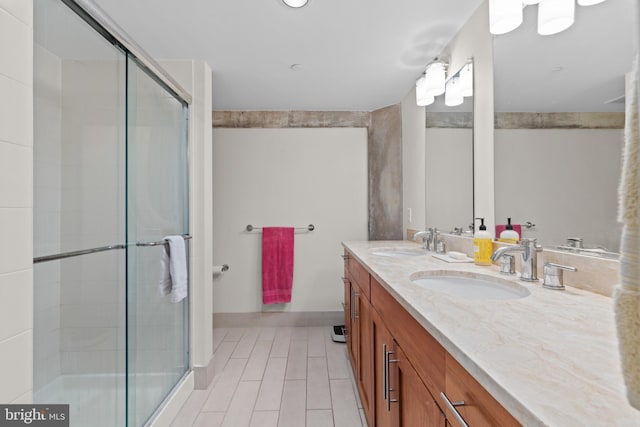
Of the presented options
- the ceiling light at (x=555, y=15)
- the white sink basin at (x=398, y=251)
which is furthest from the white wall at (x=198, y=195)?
the ceiling light at (x=555, y=15)

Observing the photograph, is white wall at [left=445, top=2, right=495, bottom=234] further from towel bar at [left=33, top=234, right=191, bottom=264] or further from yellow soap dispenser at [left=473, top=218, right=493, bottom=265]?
towel bar at [left=33, top=234, right=191, bottom=264]

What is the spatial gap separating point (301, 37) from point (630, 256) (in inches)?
74.2

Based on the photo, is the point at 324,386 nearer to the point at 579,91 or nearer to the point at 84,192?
the point at 84,192

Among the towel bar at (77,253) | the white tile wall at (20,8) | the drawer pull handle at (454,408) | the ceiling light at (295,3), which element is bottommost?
the drawer pull handle at (454,408)

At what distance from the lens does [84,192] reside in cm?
122

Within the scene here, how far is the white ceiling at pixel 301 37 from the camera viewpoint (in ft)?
5.09

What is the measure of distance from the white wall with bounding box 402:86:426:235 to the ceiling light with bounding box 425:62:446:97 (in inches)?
11.1

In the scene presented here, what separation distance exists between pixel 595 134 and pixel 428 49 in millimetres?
1226

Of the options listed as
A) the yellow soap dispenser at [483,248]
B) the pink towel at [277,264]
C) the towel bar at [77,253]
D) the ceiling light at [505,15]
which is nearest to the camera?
the towel bar at [77,253]

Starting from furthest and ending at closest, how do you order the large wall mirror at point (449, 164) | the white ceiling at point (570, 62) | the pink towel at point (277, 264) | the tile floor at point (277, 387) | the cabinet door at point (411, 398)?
the pink towel at point (277, 264)
the large wall mirror at point (449, 164)
the tile floor at point (277, 387)
the white ceiling at point (570, 62)
the cabinet door at point (411, 398)

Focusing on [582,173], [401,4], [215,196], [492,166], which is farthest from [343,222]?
[582,173]

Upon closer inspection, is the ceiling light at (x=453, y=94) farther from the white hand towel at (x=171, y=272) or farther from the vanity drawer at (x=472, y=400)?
the white hand towel at (x=171, y=272)

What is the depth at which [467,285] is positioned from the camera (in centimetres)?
125

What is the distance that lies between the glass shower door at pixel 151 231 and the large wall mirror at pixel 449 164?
1.66 meters
